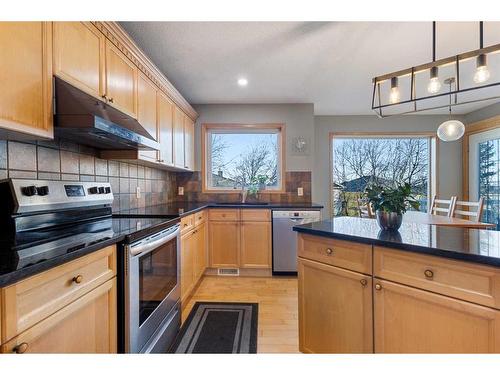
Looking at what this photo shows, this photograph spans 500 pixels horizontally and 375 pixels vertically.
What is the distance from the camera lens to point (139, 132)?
5.97ft

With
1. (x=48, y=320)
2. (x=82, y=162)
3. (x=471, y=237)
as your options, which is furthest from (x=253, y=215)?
(x=48, y=320)

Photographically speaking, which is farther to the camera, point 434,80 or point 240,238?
point 240,238

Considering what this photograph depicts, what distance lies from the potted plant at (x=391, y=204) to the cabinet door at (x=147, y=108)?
5.69ft

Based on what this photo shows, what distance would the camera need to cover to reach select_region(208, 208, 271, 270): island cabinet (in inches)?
127

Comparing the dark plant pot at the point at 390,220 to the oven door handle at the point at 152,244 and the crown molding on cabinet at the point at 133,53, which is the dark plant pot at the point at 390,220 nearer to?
the oven door handle at the point at 152,244

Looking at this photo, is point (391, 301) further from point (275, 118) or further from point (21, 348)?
point (275, 118)

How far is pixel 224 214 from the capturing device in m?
3.25

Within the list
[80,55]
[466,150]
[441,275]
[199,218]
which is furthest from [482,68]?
[466,150]

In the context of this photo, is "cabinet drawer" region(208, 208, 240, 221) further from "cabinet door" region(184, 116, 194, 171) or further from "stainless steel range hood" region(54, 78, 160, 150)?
"stainless steel range hood" region(54, 78, 160, 150)

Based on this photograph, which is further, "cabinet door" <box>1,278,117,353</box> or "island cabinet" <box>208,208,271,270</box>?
"island cabinet" <box>208,208,271,270</box>

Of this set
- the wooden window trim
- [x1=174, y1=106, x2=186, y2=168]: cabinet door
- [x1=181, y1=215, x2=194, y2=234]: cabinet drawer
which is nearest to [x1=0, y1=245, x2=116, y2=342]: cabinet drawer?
[x1=181, y1=215, x2=194, y2=234]: cabinet drawer

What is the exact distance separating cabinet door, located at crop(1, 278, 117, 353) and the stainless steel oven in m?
0.09

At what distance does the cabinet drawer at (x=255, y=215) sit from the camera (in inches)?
126

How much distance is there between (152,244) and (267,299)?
5.07 feet
